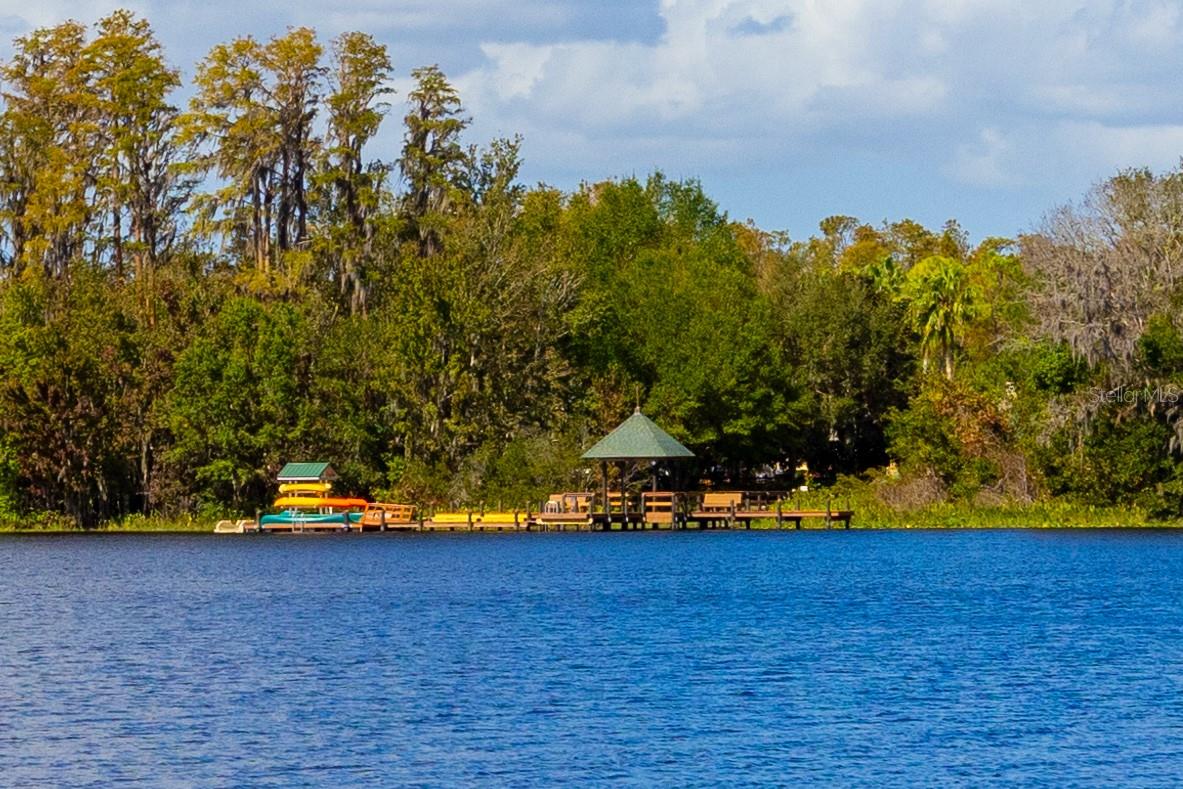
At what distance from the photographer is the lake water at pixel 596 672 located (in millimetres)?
27719

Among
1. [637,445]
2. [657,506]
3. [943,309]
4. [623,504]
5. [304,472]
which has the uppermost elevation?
[943,309]

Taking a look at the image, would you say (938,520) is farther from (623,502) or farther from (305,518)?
(305,518)

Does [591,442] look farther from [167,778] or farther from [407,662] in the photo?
[167,778]

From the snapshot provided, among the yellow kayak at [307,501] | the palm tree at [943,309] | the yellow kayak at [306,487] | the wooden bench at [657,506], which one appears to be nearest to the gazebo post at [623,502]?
the wooden bench at [657,506]

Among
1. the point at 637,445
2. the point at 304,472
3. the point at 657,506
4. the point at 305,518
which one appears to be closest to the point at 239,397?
the point at 304,472

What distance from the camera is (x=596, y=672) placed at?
37.1 meters

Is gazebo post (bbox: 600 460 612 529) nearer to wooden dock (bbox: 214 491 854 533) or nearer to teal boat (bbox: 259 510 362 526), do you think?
wooden dock (bbox: 214 491 854 533)

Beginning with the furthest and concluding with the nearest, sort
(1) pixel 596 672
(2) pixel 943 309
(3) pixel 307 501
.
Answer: (2) pixel 943 309 < (3) pixel 307 501 < (1) pixel 596 672

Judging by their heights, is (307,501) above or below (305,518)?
above

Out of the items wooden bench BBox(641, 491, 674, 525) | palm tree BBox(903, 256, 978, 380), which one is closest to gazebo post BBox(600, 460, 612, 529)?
wooden bench BBox(641, 491, 674, 525)

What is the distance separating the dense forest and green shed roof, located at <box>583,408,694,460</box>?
12.7 feet

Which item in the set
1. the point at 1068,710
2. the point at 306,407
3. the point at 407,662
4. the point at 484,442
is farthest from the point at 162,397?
the point at 1068,710

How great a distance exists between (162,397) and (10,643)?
43717mm

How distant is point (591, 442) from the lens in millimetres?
86938
